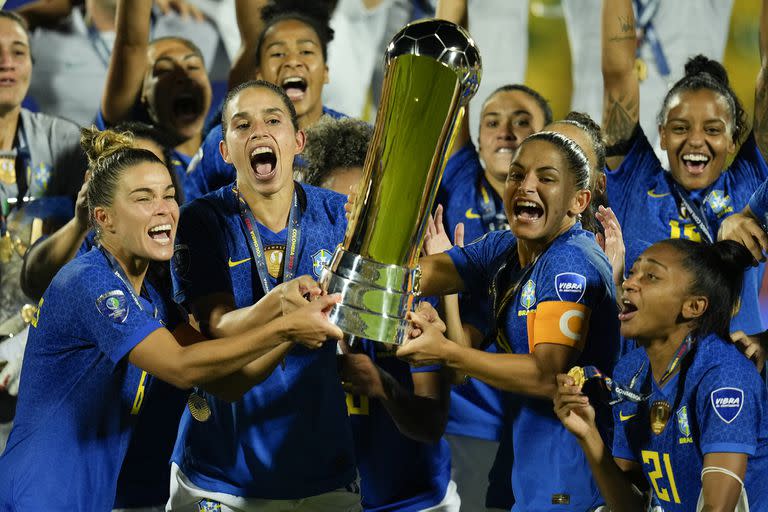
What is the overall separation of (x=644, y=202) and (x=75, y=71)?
2.84 metres

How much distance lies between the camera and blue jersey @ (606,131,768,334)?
4500 mm

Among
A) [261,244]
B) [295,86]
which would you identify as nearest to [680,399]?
[261,244]

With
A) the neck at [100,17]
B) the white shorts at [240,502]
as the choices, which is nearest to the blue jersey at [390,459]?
the white shorts at [240,502]

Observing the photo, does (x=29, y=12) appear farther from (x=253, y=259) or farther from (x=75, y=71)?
(x=253, y=259)

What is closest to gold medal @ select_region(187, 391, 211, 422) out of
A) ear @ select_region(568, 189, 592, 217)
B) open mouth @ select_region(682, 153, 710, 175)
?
ear @ select_region(568, 189, 592, 217)

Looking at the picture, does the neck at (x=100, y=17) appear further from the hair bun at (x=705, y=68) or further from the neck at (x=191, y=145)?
the hair bun at (x=705, y=68)

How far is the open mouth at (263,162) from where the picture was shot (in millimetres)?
3305

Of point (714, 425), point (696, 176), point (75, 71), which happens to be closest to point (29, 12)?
point (75, 71)

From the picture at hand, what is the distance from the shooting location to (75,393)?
3090mm

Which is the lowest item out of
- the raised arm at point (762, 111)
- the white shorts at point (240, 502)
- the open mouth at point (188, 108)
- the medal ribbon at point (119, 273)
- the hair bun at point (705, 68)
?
the white shorts at point (240, 502)

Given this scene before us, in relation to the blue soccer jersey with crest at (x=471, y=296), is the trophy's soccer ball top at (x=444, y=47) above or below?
above

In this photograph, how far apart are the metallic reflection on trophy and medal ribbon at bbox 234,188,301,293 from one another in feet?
2.98

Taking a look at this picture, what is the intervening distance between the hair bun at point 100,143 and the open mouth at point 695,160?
223cm

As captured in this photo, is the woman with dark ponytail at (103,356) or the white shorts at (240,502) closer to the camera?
the woman with dark ponytail at (103,356)
